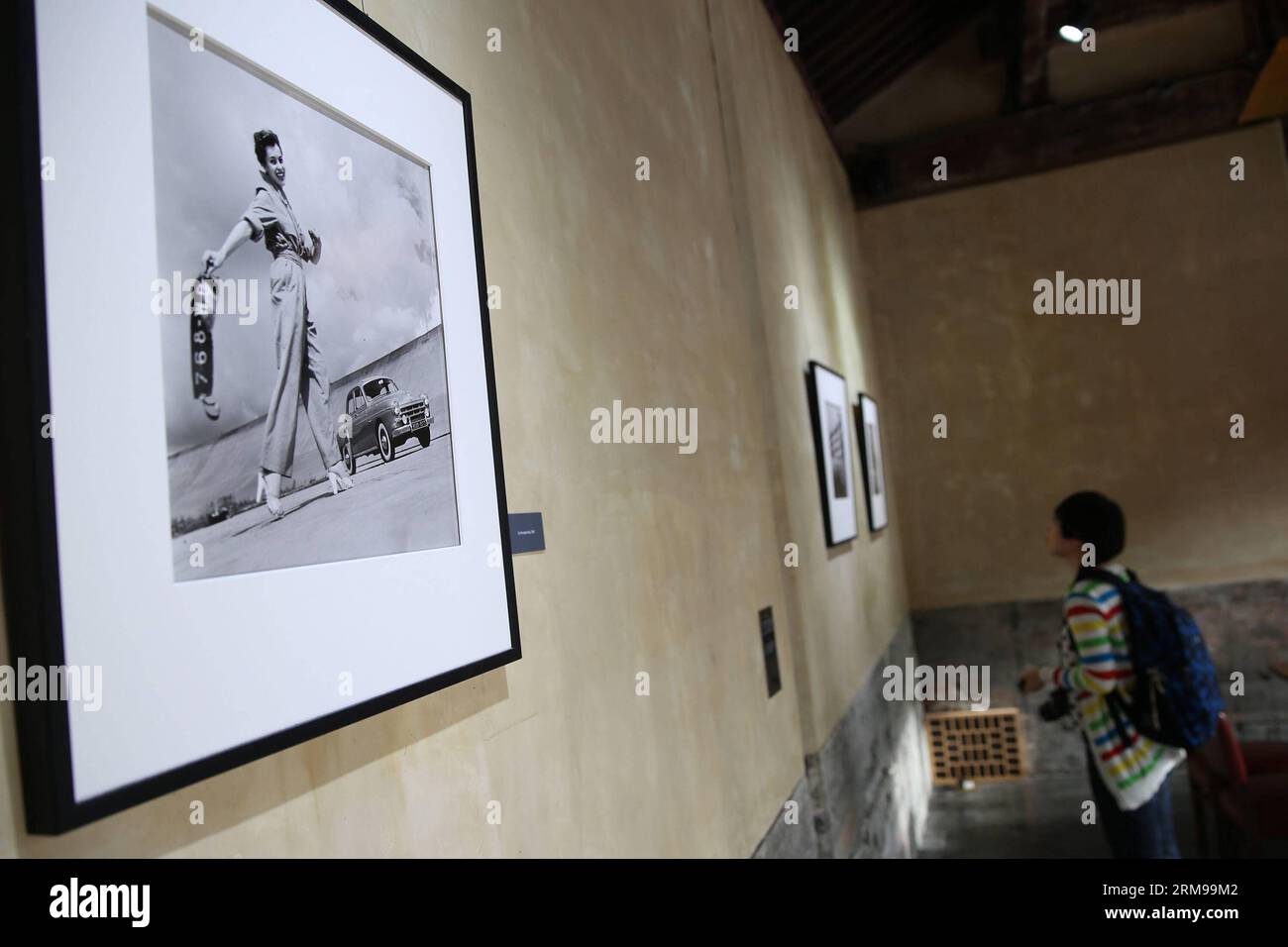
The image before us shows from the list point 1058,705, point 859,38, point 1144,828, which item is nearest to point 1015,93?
point 859,38

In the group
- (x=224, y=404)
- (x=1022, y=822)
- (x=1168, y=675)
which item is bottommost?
(x=1022, y=822)

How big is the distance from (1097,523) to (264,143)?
309 centimetres

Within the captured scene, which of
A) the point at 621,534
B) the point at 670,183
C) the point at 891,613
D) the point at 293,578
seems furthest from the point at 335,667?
the point at 891,613

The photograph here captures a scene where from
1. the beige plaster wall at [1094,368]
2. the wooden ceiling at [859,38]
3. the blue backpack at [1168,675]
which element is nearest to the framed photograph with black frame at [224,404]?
the blue backpack at [1168,675]

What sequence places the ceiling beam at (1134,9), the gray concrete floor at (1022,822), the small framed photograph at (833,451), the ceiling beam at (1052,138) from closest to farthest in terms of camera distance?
the small framed photograph at (833,451), the gray concrete floor at (1022,822), the ceiling beam at (1134,9), the ceiling beam at (1052,138)

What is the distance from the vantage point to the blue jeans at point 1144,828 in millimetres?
3109

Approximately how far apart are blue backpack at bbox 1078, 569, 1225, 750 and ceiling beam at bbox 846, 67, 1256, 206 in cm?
513

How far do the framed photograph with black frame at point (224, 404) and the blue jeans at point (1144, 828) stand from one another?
8.85ft

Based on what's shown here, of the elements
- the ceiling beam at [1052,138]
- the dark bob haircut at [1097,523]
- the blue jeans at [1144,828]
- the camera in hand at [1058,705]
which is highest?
the ceiling beam at [1052,138]

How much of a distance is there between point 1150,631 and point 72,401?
3.08m

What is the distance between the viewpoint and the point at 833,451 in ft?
14.9

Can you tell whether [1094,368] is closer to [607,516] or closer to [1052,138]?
[1052,138]

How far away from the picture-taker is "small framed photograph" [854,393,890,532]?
5770 mm

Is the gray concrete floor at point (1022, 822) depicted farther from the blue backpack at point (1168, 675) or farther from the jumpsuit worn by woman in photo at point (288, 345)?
the jumpsuit worn by woman in photo at point (288, 345)
